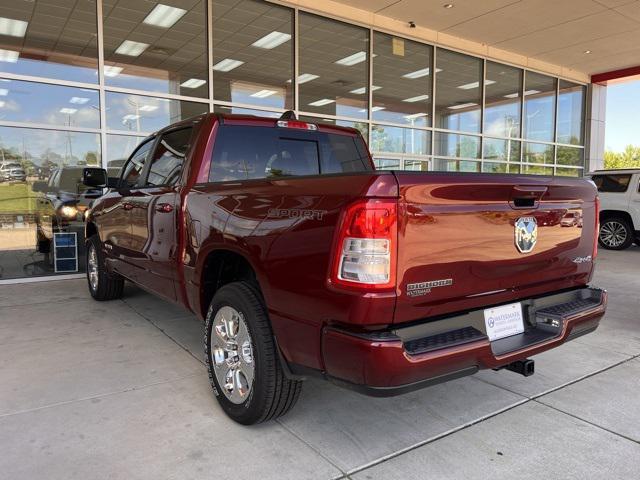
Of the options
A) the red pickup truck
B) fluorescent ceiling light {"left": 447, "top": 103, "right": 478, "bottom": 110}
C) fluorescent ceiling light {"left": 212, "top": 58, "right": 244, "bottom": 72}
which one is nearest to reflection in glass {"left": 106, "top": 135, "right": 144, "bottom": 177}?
fluorescent ceiling light {"left": 212, "top": 58, "right": 244, "bottom": 72}

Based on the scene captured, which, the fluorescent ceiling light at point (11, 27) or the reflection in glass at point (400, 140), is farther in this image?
the reflection in glass at point (400, 140)

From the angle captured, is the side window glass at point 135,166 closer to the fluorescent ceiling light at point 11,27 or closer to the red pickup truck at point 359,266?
the red pickup truck at point 359,266

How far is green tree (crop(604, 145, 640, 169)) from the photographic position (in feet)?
142

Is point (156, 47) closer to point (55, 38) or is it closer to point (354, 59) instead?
point (55, 38)

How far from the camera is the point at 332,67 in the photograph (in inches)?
445

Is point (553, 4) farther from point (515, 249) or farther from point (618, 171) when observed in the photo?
point (515, 249)

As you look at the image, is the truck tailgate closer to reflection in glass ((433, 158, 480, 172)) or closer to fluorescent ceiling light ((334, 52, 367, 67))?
fluorescent ceiling light ((334, 52, 367, 67))

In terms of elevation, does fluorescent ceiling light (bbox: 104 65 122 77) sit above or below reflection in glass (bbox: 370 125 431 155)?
above

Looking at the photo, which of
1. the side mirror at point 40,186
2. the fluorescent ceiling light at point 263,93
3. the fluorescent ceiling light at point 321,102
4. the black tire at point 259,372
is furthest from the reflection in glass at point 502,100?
the black tire at point 259,372

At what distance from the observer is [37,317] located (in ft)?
17.4

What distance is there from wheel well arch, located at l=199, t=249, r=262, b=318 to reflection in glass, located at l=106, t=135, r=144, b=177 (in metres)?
5.87

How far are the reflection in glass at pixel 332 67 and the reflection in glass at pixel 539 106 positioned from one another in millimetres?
6747

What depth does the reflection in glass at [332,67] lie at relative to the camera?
10.6 meters

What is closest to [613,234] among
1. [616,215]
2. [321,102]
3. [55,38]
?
[616,215]
